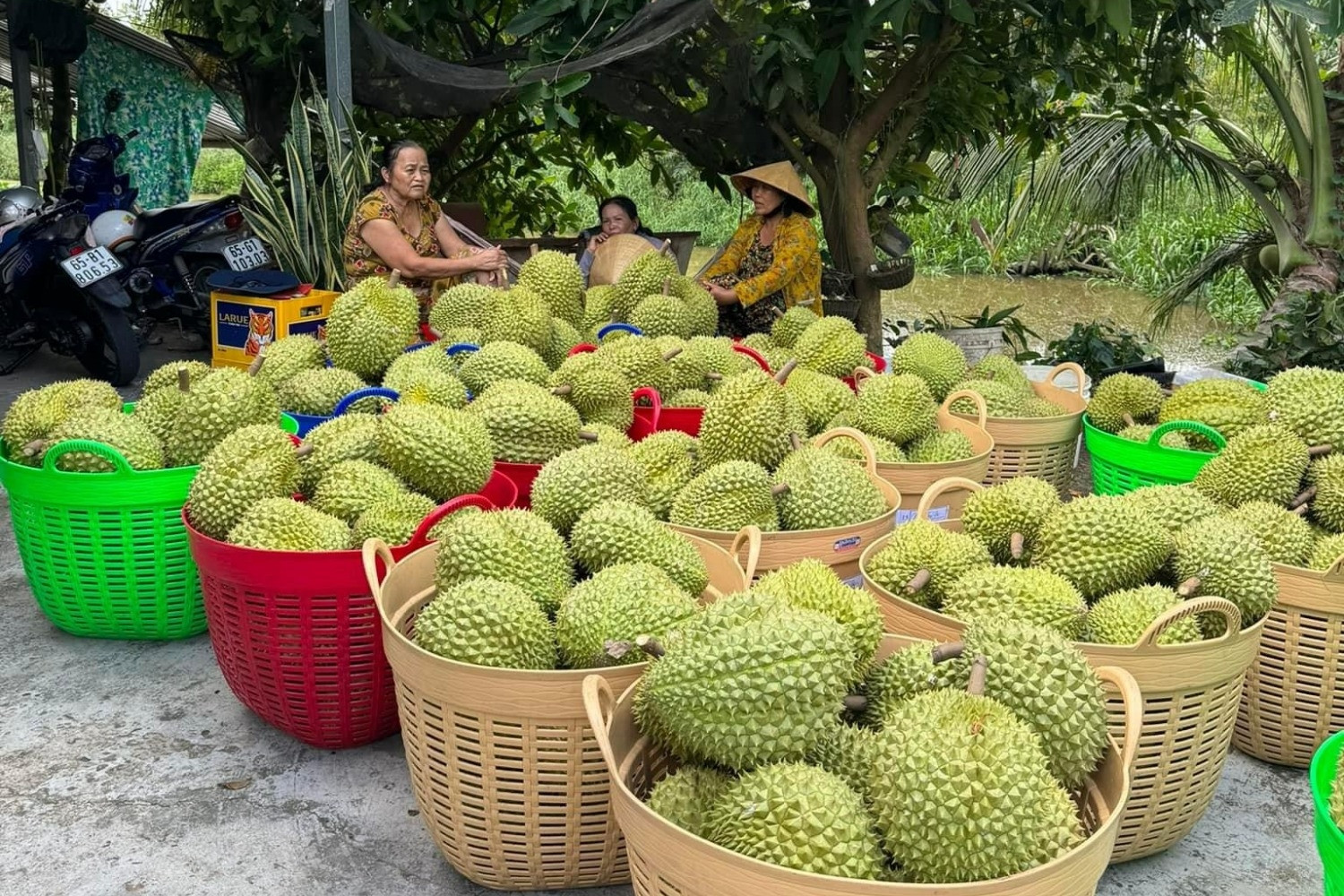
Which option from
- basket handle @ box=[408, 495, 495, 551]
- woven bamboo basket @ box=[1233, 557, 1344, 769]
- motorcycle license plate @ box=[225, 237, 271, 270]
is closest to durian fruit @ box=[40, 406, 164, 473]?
basket handle @ box=[408, 495, 495, 551]

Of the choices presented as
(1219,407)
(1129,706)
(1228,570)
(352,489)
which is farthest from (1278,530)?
(352,489)

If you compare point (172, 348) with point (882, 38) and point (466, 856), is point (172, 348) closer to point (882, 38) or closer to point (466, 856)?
point (882, 38)

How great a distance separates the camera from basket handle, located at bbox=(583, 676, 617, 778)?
60.8 inches

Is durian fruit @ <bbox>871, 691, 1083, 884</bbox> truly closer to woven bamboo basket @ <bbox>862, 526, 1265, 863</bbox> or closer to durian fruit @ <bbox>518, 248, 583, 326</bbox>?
woven bamboo basket @ <bbox>862, 526, 1265, 863</bbox>

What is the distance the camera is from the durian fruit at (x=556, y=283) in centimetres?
427

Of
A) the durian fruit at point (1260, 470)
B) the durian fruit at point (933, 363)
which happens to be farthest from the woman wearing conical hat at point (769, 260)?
the durian fruit at point (1260, 470)

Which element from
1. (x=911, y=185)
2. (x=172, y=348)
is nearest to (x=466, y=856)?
(x=911, y=185)

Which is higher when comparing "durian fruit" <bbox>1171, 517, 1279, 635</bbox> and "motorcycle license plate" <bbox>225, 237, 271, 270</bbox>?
"motorcycle license plate" <bbox>225, 237, 271, 270</bbox>

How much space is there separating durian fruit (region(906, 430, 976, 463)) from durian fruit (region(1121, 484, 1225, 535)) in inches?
28.9

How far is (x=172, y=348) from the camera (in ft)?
25.0

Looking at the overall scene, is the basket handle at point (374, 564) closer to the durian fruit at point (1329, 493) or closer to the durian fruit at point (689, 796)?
the durian fruit at point (689, 796)

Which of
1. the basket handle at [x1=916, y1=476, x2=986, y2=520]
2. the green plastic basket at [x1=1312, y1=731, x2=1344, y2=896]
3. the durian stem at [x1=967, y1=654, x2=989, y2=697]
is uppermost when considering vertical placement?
the durian stem at [x1=967, y1=654, x2=989, y2=697]

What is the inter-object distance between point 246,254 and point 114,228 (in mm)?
948

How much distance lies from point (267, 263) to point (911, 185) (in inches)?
148
